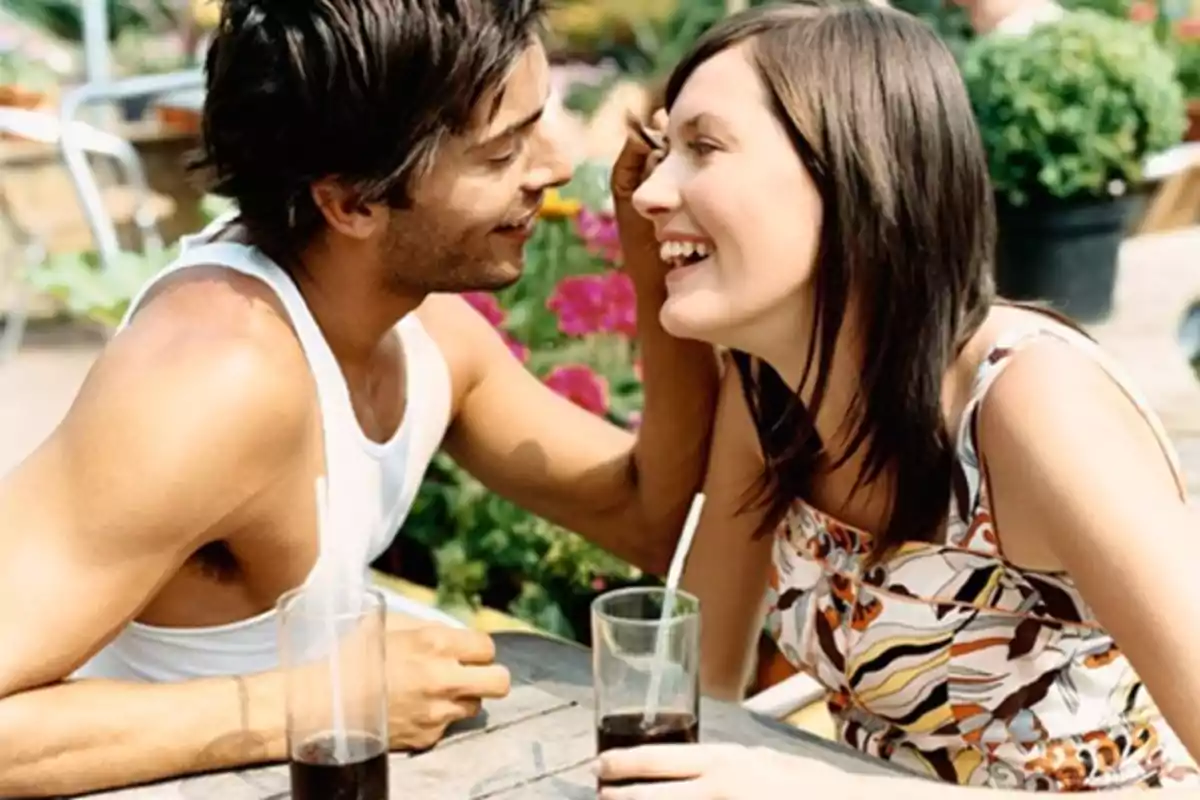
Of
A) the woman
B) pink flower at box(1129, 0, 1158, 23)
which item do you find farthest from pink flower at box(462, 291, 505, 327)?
pink flower at box(1129, 0, 1158, 23)

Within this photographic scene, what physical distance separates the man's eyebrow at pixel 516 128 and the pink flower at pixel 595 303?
99 centimetres

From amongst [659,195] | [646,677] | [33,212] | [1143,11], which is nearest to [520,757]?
[646,677]

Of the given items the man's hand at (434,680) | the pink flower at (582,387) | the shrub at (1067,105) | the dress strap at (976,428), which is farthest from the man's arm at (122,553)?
the shrub at (1067,105)

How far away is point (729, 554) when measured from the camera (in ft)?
6.50

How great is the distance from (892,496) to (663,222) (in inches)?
14.8

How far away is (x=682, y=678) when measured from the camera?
1338mm

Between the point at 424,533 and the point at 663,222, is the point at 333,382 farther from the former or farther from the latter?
the point at 424,533

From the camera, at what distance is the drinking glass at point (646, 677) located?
132cm

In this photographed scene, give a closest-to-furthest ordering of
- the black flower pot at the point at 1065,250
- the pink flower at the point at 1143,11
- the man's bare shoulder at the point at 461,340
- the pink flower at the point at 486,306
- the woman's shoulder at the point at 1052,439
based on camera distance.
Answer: the woman's shoulder at the point at 1052,439 < the man's bare shoulder at the point at 461,340 < the pink flower at the point at 486,306 < the black flower pot at the point at 1065,250 < the pink flower at the point at 1143,11

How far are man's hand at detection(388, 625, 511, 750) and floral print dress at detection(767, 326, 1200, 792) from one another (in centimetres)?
39

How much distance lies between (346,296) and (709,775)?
74cm

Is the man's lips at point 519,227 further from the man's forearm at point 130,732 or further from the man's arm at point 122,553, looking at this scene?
the man's forearm at point 130,732

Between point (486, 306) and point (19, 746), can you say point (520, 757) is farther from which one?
point (486, 306)

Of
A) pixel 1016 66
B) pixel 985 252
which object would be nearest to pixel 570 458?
pixel 985 252
